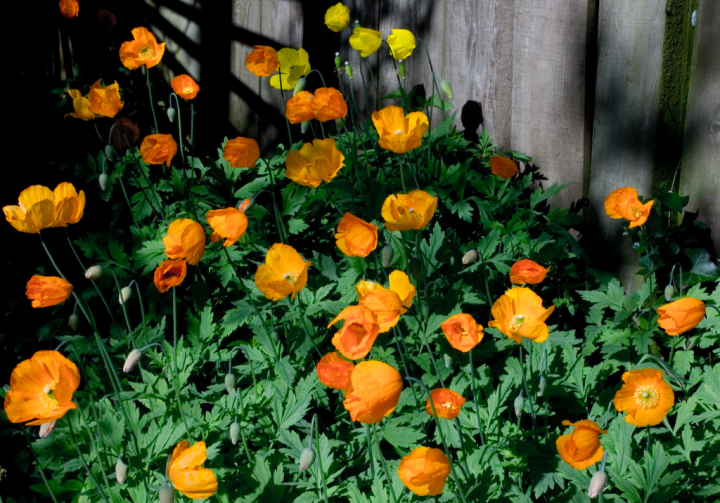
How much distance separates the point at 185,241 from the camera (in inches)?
61.7

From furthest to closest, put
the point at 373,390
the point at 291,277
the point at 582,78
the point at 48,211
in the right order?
the point at 582,78
the point at 291,277
the point at 48,211
the point at 373,390

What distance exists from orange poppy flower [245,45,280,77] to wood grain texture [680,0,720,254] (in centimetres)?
147

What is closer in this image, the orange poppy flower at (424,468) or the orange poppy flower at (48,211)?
the orange poppy flower at (424,468)

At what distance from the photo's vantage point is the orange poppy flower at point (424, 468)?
103 centimetres

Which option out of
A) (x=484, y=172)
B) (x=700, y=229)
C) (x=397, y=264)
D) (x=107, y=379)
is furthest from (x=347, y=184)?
(x=700, y=229)

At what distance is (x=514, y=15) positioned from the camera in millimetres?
2344

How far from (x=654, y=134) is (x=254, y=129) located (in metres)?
2.23

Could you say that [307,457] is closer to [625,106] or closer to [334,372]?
[334,372]

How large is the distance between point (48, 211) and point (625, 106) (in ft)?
6.38

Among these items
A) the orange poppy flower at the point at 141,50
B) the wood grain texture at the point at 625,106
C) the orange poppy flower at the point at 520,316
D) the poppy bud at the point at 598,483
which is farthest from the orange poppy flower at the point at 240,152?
the poppy bud at the point at 598,483

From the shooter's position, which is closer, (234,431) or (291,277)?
(234,431)

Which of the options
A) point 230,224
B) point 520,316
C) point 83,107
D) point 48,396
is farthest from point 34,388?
point 83,107

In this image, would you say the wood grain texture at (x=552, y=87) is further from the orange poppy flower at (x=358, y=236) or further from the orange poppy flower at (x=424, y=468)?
the orange poppy flower at (x=424, y=468)

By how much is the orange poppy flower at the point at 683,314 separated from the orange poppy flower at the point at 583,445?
0.42 m
